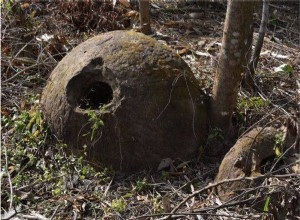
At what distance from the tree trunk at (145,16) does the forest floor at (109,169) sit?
20 centimetres

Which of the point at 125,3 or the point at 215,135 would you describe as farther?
the point at 125,3

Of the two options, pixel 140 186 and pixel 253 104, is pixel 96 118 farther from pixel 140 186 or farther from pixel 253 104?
pixel 253 104

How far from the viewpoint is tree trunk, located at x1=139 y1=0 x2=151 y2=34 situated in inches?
222

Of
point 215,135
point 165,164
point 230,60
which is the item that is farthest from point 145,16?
point 165,164

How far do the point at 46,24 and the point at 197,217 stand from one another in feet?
12.5

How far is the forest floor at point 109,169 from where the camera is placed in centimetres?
348

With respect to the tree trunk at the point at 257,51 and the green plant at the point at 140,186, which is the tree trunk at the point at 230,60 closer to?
the tree trunk at the point at 257,51

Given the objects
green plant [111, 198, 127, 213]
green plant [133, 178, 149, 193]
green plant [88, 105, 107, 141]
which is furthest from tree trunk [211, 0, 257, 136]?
green plant [111, 198, 127, 213]

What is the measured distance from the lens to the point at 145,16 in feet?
19.0

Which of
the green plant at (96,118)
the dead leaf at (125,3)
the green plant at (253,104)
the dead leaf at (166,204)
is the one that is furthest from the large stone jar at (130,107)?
the dead leaf at (125,3)

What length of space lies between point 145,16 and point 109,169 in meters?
2.43

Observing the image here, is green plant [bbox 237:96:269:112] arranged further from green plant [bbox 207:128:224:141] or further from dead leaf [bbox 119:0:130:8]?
dead leaf [bbox 119:0:130:8]

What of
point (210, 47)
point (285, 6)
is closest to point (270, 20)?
point (285, 6)

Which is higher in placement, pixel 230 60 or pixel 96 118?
pixel 230 60
